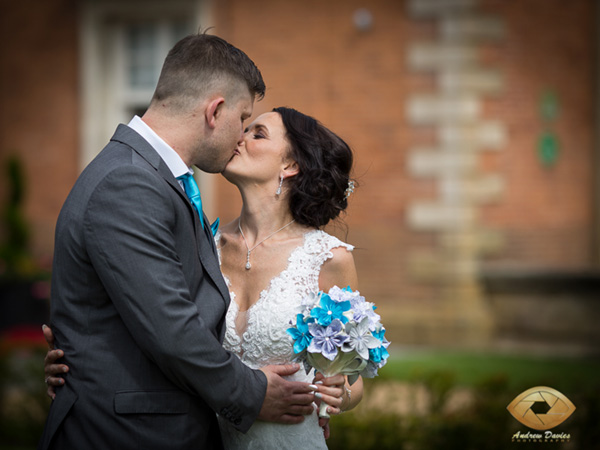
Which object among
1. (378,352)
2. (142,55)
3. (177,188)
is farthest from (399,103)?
(177,188)

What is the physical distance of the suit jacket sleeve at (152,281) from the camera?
229cm

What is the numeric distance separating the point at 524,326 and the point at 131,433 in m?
7.39

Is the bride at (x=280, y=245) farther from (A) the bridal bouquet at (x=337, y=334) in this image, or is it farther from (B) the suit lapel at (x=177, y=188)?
(B) the suit lapel at (x=177, y=188)

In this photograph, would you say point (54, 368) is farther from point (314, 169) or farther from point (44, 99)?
point (44, 99)

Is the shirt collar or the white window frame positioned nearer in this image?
the shirt collar

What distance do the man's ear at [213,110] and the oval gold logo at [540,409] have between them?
7.98 feet

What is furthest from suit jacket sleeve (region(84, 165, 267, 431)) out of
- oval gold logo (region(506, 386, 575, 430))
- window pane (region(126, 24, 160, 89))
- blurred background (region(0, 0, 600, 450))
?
window pane (region(126, 24, 160, 89))

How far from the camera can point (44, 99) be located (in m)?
10.8

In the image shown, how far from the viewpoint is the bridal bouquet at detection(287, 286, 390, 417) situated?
268 centimetres

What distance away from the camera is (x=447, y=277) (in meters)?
8.75

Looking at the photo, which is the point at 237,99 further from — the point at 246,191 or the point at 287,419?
the point at 287,419

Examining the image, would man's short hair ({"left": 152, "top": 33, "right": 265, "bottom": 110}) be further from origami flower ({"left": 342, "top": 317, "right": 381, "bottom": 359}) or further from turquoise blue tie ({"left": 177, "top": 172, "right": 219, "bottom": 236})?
origami flower ({"left": 342, "top": 317, "right": 381, "bottom": 359})

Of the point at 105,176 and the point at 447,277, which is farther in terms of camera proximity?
the point at 447,277

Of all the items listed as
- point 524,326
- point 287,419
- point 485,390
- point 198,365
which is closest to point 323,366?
point 287,419
